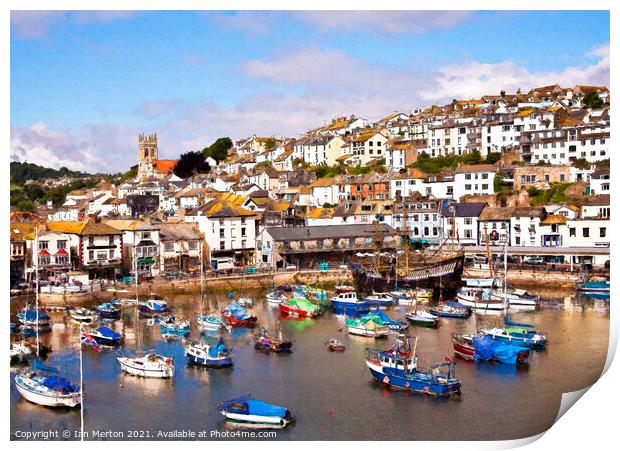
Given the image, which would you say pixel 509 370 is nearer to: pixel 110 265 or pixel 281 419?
pixel 281 419

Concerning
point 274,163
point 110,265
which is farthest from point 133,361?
point 274,163

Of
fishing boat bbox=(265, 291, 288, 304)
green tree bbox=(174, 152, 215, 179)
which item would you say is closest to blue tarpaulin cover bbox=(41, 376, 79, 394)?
fishing boat bbox=(265, 291, 288, 304)

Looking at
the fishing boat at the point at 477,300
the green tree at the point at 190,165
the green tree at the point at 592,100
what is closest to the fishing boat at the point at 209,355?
the fishing boat at the point at 477,300

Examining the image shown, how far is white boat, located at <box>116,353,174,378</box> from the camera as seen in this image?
9.70m

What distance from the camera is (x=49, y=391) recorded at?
8.62 m

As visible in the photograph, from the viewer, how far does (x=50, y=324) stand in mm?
12477

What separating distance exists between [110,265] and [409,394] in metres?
9.49

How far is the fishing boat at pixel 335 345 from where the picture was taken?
11.0 meters

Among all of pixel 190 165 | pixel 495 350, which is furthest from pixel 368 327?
pixel 190 165

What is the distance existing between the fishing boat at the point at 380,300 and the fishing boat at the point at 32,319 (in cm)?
540

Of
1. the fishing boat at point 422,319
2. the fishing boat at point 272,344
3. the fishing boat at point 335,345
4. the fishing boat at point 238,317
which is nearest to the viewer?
the fishing boat at point 272,344

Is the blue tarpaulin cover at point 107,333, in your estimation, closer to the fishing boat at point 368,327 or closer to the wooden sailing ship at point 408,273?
the fishing boat at point 368,327

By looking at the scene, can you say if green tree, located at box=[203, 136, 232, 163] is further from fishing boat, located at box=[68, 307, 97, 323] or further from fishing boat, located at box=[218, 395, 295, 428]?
fishing boat, located at box=[218, 395, 295, 428]

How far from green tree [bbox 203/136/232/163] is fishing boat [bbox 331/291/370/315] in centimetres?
2284
